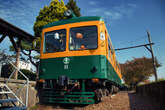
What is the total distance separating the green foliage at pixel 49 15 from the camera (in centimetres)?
1406

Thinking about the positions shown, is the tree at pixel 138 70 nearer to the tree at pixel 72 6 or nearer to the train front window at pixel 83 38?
the tree at pixel 72 6

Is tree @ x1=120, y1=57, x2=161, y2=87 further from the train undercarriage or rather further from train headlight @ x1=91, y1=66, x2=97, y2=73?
train headlight @ x1=91, y1=66, x2=97, y2=73

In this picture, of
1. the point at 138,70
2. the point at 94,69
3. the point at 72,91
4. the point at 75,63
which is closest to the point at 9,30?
the point at 75,63

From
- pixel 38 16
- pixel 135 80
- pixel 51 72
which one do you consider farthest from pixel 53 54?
pixel 135 80

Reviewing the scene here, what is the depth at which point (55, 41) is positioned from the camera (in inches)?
219

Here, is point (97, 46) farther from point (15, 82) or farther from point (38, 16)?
point (38, 16)

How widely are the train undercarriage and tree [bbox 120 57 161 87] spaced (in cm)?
2531

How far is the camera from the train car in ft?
15.6

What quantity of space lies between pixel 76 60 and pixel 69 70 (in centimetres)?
42

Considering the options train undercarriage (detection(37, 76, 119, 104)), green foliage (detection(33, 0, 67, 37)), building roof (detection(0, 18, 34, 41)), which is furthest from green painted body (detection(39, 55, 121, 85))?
green foliage (detection(33, 0, 67, 37))

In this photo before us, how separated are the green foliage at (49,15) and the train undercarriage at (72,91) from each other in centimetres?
980

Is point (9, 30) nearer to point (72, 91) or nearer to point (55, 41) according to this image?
point (55, 41)

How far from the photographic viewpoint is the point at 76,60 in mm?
5004

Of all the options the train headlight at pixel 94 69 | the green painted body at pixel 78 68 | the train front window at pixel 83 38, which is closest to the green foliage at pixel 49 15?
the train front window at pixel 83 38
